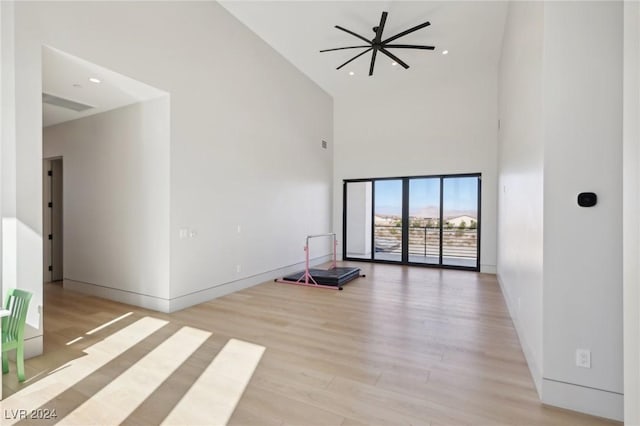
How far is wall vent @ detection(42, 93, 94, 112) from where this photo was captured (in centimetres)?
418

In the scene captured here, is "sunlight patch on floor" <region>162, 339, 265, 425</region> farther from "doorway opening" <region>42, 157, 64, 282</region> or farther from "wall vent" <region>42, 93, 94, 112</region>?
"doorway opening" <region>42, 157, 64, 282</region>

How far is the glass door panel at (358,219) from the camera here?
8.79m

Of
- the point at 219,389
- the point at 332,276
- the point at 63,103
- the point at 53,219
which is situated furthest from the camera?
the point at 53,219

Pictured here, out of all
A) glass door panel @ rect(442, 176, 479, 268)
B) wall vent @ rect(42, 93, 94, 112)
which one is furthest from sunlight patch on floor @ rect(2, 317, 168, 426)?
glass door panel @ rect(442, 176, 479, 268)

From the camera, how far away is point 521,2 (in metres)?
3.43

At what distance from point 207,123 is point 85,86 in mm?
1468

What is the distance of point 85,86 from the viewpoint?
3850 mm

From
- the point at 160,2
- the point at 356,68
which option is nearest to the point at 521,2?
the point at 356,68

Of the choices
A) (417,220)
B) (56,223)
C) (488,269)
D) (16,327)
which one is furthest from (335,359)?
(56,223)

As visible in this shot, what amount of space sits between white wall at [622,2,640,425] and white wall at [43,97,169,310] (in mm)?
4294

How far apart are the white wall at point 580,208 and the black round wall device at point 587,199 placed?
0.03 m

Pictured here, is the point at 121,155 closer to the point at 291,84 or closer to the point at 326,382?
the point at 291,84

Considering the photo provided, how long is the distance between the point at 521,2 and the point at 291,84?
4.35 meters

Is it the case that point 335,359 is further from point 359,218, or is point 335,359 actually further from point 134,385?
point 359,218
